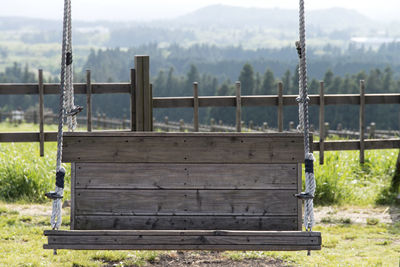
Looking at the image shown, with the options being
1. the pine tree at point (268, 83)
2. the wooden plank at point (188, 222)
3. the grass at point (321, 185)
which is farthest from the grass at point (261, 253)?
the pine tree at point (268, 83)

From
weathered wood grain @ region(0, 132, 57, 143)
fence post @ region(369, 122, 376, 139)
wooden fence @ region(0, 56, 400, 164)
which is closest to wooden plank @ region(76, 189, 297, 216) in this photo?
wooden fence @ region(0, 56, 400, 164)

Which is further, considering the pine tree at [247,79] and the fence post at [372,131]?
the pine tree at [247,79]

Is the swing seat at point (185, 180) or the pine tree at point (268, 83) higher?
the pine tree at point (268, 83)

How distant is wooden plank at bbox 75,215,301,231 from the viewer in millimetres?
4312

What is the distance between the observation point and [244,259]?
5289 mm

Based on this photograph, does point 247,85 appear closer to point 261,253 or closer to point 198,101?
→ point 198,101

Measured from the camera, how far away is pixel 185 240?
3777mm

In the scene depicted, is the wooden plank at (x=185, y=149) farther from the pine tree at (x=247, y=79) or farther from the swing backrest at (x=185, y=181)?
the pine tree at (x=247, y=79)

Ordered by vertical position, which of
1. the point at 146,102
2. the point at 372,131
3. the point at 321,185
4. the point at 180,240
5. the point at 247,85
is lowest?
the point at 321,185

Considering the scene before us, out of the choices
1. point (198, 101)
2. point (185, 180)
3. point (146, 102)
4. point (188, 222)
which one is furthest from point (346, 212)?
point (185, 180)

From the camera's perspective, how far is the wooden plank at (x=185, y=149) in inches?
165

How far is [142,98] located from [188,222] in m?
1.95

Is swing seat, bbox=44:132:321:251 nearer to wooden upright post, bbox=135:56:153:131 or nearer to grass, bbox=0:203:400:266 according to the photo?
grass, bbox=0:203:400:266

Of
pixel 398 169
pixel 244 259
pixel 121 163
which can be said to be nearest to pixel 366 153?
pixel 398 169
